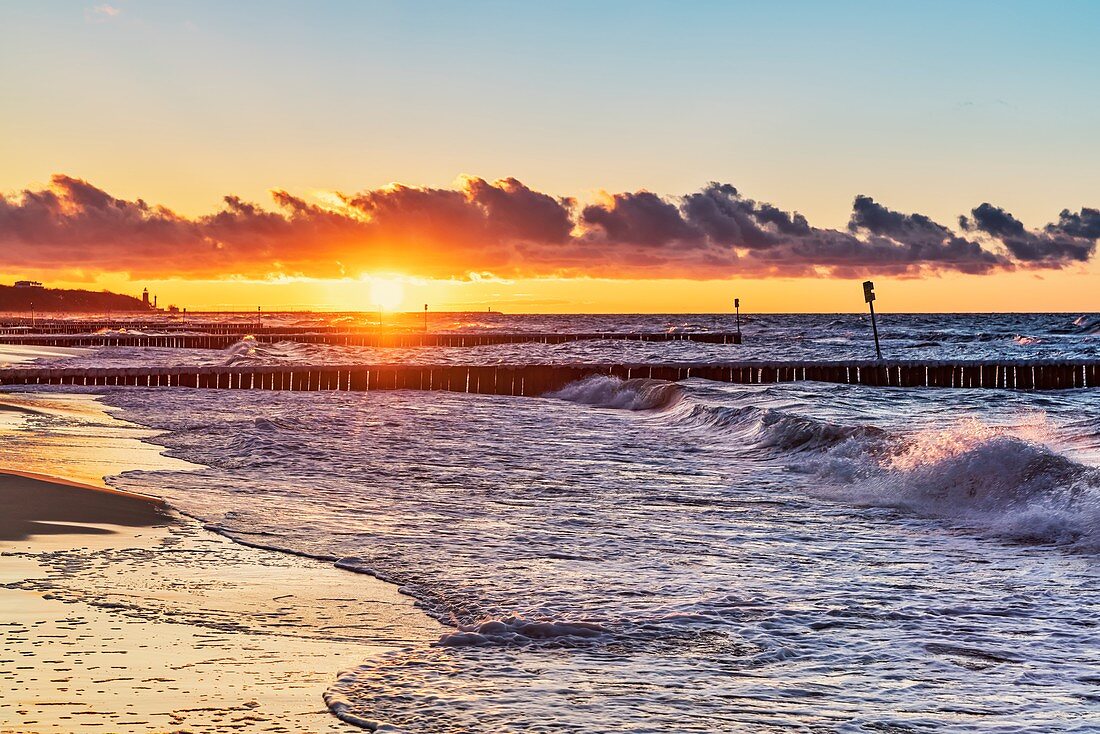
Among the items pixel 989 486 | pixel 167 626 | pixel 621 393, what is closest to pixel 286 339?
pixel 621 393

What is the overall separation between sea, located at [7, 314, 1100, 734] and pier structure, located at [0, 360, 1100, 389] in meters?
10.9

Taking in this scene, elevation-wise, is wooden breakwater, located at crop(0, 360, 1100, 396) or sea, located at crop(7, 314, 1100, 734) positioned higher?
wooden breakwater, located at crop(0, 360, 1100, 396)

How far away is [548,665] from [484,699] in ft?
2.18

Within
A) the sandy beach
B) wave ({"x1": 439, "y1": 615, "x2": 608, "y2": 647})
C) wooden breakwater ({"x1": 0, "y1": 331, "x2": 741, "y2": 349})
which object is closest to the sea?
wave ({"x1": 439, "y1": 615, "x2": 608, "y2": 647})

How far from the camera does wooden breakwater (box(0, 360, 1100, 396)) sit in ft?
97.7

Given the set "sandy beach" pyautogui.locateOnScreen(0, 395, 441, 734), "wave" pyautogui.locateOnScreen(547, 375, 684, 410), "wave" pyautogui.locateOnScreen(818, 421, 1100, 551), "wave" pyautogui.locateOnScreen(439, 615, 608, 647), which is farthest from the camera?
"wave" pyautogui.locateOnScreen(547, 375, 684, 410)

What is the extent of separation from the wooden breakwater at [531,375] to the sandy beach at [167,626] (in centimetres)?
2210

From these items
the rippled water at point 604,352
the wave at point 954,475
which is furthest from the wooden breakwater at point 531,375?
the wave at point 954,475

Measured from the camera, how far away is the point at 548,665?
5.25m

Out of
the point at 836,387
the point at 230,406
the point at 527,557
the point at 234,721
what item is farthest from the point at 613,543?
the point at 836,387

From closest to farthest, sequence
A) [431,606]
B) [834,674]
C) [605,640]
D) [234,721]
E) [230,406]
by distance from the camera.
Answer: [234,721] < [834,674] < [605,640] < [431,606] < [230,406]

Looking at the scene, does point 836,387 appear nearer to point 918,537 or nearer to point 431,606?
point 918,537

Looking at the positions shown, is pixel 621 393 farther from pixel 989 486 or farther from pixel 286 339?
pixel 286 339

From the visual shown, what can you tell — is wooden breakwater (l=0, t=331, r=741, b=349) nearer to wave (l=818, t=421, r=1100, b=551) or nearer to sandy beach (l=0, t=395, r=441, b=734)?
wave (l=818, t=421, r=1100, b=551)
